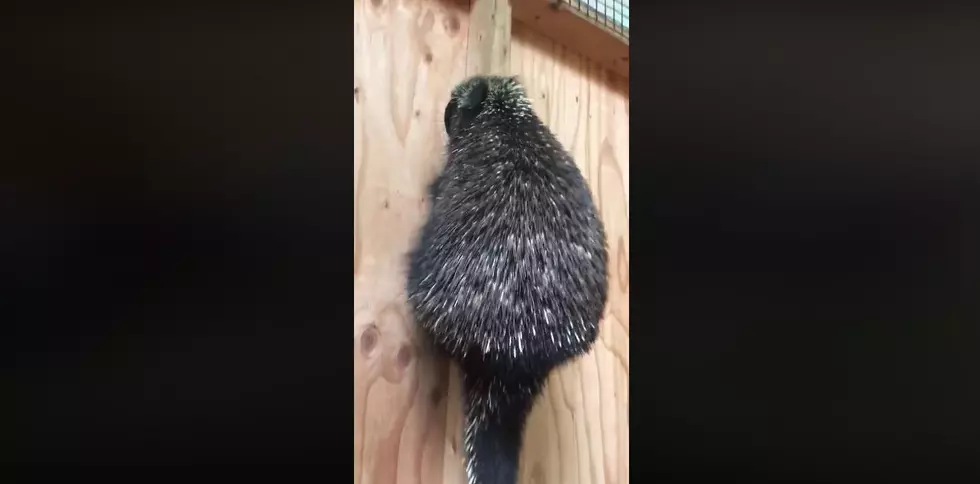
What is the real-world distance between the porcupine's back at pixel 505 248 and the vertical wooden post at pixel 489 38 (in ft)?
0.07

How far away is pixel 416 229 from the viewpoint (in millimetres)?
748

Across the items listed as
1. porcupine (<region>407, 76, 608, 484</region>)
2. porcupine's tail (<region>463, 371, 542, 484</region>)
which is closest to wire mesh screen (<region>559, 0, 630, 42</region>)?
porcupine (<region>407, 76, 608, 484</region>)

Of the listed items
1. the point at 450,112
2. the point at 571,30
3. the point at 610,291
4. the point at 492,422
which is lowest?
the point at 492,422

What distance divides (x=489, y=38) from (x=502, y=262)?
0.27 m

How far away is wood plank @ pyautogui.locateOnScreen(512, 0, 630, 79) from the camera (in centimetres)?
80

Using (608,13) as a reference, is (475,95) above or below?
below

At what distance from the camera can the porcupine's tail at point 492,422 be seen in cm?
78

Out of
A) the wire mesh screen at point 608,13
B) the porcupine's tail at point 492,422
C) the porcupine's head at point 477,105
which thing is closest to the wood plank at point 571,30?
the wire mesh screen at point 608,13

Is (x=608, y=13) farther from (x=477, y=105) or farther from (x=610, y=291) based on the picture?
(x=610, y=291)

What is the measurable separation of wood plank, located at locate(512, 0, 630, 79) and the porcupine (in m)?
0.09

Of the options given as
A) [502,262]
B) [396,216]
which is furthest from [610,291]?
[396,216]
